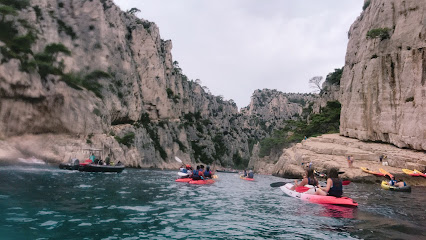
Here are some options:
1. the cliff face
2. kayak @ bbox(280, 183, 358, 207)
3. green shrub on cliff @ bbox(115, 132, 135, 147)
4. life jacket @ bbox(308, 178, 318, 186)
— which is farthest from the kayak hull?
the cliff face

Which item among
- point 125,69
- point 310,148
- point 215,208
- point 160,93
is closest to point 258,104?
point 160,93

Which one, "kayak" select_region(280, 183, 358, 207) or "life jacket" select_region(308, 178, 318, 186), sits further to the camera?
"life jacket" select_region(308, 178, 318, 186)

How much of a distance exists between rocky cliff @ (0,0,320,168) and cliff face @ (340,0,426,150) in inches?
1461

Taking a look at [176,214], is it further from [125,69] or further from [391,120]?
[125,69]

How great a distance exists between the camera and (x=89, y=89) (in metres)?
50.3

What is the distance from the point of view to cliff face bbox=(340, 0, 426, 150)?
29516mm

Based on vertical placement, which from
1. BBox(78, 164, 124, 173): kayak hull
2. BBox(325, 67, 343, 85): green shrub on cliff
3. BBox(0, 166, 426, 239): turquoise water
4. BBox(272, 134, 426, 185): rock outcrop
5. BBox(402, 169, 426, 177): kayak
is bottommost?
BBox(0, 166, 426, 239): turquoise water

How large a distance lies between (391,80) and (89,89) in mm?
44540

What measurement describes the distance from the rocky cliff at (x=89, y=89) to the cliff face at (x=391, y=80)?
37111 mm

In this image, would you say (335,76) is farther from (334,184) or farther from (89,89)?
(334,184)

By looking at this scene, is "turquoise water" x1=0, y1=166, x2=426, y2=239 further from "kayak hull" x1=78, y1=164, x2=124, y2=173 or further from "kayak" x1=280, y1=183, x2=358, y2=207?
"kayak hull" x1=78, y1=164, x2=124, y2=173

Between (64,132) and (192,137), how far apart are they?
48.5 m

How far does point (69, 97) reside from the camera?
45.3 meters

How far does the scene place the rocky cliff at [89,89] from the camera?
40.3m
